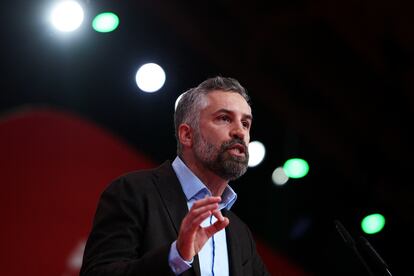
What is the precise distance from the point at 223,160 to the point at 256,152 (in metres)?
3.12

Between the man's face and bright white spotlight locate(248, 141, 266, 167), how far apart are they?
291 cm

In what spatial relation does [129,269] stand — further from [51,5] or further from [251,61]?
[251,61]

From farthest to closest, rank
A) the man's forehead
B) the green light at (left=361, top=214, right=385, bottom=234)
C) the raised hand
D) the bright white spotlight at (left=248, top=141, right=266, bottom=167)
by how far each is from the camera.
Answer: the green light at (left=361, top=214, right=385, bottom=234) → the bright white spotlight at (left=248, top=141, right=266, bottom=167) → the man's forehead → the raised hand

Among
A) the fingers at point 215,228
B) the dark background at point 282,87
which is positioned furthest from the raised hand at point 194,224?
the dark background at point 282,87

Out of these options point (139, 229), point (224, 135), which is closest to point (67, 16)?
point (224, 135)

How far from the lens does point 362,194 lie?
232 inches

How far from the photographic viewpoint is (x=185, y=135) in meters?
2.20

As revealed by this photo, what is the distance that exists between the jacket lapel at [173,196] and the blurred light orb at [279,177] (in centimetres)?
329

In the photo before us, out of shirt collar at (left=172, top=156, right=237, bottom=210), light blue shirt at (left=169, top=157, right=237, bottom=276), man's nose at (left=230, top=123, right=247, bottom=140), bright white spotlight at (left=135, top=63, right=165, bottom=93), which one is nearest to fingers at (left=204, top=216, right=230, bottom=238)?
light blue shirt at (left=169, top=157, right=237, bottom=276)

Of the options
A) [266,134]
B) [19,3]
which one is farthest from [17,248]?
[266,134]

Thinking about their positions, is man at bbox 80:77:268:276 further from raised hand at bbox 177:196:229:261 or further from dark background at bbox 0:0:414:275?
dark background at bbox 0:0:414:275

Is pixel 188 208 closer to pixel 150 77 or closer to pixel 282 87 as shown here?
pixel 150 77

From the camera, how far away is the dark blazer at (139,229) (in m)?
1.63

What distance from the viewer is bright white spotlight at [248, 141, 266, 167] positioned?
5.12m
